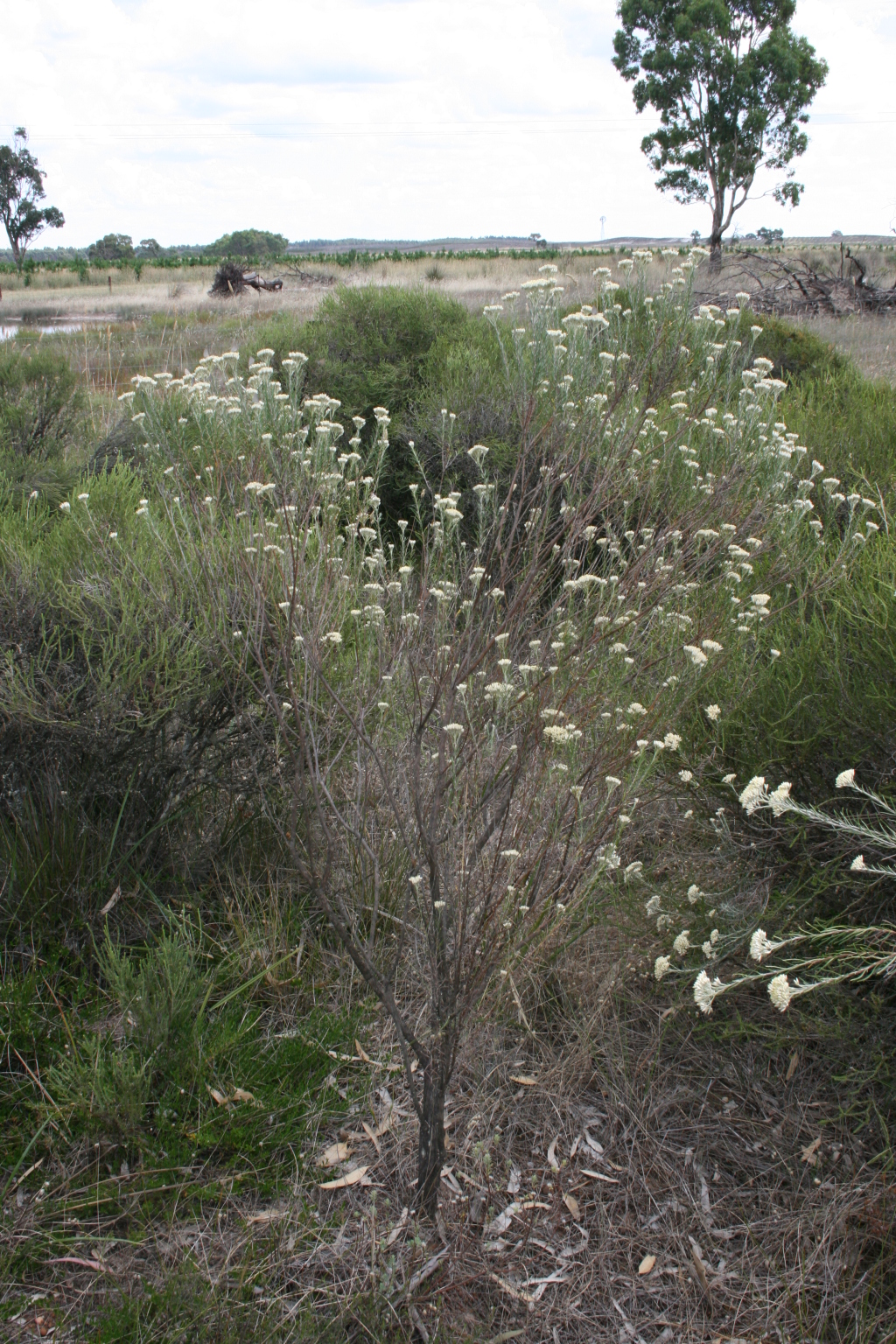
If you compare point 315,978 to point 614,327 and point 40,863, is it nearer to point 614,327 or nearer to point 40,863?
point 40,863

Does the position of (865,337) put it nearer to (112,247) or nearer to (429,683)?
(429,683)

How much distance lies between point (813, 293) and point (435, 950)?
16.0 m

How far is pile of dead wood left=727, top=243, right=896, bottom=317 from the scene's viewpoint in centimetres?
1452

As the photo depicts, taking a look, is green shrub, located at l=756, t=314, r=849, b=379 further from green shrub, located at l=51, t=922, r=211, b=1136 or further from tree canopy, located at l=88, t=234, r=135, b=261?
tree canopy, located at l=88, t=234, r=135, b=261

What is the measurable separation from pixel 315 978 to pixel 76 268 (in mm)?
48619

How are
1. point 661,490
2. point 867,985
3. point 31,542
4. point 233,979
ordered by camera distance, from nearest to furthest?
point 867,985
point 233,979
point 31,542
point 661,490

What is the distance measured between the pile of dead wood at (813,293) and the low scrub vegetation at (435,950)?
41.3 ft

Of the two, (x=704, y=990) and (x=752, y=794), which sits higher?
(x=752, y=794)

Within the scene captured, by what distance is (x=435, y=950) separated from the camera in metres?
2.15

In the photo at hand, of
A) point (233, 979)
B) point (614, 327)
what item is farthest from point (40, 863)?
point (614, 327)

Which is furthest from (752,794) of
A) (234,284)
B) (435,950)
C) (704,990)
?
(234,284)

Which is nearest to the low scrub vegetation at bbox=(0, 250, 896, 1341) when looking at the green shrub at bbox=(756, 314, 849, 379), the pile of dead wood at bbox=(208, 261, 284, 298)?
the green shrub at bbox=(756, 314, 849, 379)

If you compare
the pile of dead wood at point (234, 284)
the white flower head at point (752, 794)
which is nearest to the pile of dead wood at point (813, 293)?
the white flower head at point (752, 794)

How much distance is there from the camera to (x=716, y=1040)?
254cm
